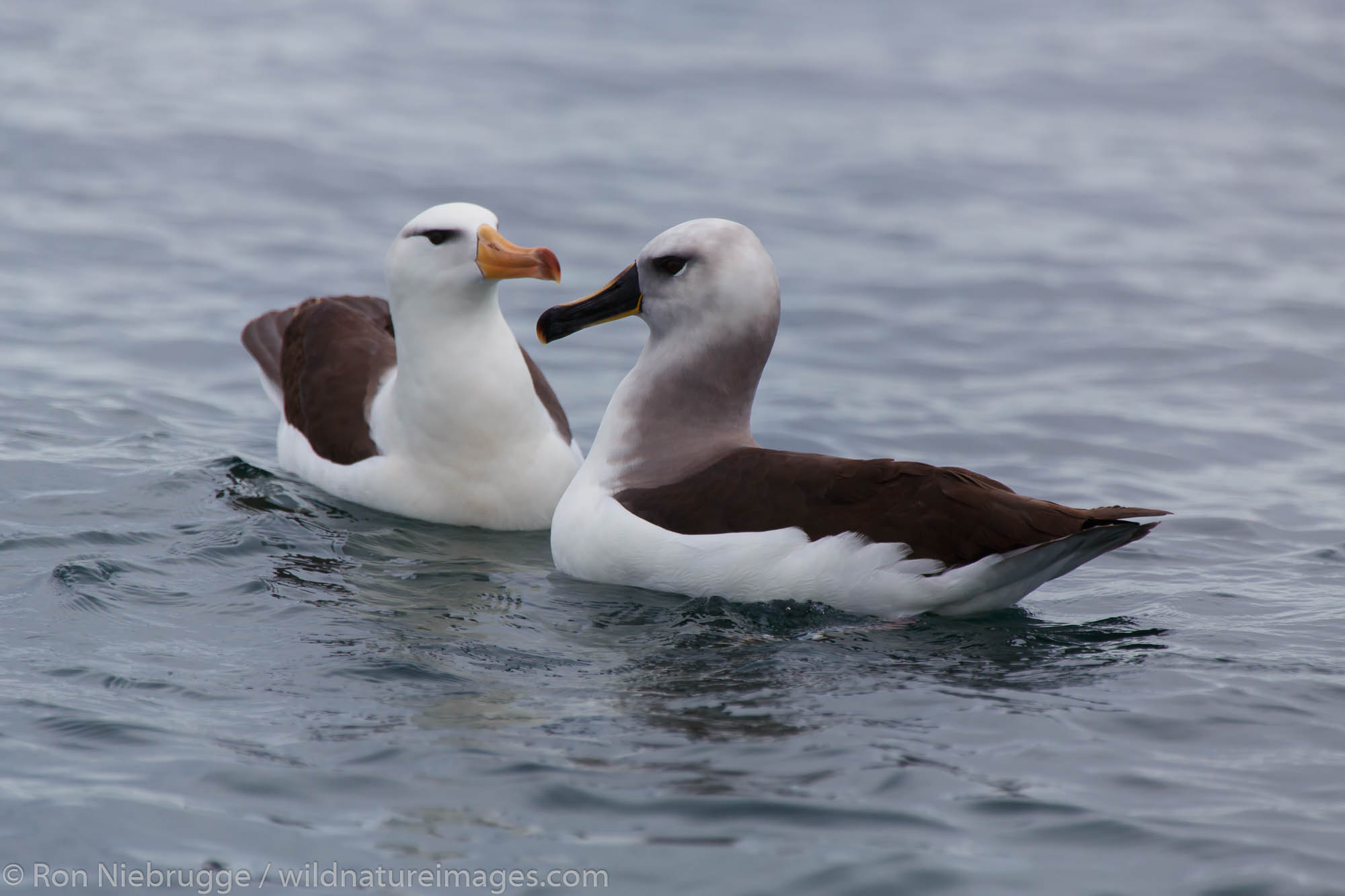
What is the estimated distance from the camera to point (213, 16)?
24.3 metres

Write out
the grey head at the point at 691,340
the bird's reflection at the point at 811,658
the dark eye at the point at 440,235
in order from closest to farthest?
the bird's reflection at the point at 811,658 → the grey head at the point at 691,340 → the dark eye at the point at 440,235

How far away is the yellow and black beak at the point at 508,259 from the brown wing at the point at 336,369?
4.03 feet

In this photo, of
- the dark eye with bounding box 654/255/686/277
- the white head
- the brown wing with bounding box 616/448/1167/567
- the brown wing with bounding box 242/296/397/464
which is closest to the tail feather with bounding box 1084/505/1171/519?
the brown wing with bounding box 616/448/1167/567

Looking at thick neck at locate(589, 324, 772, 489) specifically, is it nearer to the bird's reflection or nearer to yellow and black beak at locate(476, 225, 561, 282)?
yellow and black beak at locate(476, 225, 561, 282)

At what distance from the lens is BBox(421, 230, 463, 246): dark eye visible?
8.26m

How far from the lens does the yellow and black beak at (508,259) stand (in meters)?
7.94

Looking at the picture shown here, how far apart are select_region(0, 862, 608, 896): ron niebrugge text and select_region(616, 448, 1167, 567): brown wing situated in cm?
246

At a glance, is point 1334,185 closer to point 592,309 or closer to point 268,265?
point 268,265

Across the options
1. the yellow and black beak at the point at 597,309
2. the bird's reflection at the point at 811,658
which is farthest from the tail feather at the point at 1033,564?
the yellow and black beak at the point at 597,309

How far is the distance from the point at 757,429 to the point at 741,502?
4.10 m

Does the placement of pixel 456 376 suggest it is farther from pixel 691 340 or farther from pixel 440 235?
pixel 691 340

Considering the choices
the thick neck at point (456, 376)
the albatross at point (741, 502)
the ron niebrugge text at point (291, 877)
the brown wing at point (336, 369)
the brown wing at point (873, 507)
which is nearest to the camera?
the ron niebrugge text at point (291, 877)

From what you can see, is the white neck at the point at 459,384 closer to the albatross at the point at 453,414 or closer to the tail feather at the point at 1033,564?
the albatross at the point at 453,414

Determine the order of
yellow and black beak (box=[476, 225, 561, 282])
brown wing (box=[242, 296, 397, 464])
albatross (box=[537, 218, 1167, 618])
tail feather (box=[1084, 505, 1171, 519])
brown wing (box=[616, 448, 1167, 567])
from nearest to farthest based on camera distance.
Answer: tail feather (box=[1084, 505, 1171, 519]) → brown wing (box=[616, 448, 1167, 567]) → albatross (box=[537, 218, 1167, 618]) → yellow and black beak (box=[476, 225, 561, 282]) → brown wing (box=[242, 296, 397, 464])
